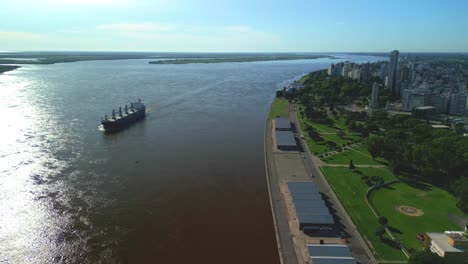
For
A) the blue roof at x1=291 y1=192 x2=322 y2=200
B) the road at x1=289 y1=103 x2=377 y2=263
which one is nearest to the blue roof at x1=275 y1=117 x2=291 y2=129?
the road at x1=289 y1=103 x2=377 y2=263

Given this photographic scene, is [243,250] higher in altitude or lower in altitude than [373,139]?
lower

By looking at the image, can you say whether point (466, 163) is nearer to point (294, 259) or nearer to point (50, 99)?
point (294, 259)

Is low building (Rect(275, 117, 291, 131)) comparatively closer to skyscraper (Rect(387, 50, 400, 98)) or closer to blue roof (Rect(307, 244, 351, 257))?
blue roof (Rect(307, 244, 351, 257))

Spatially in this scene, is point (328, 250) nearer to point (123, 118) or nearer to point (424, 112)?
point (123, 118)

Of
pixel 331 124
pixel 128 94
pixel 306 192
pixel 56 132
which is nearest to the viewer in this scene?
pixel 306 192

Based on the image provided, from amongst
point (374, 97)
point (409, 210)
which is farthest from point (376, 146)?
point (374, 97)

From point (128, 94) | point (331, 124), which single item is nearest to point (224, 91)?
point (128, 94)

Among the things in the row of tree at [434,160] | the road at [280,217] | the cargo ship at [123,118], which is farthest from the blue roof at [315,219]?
the cargo ship at [123,118]
